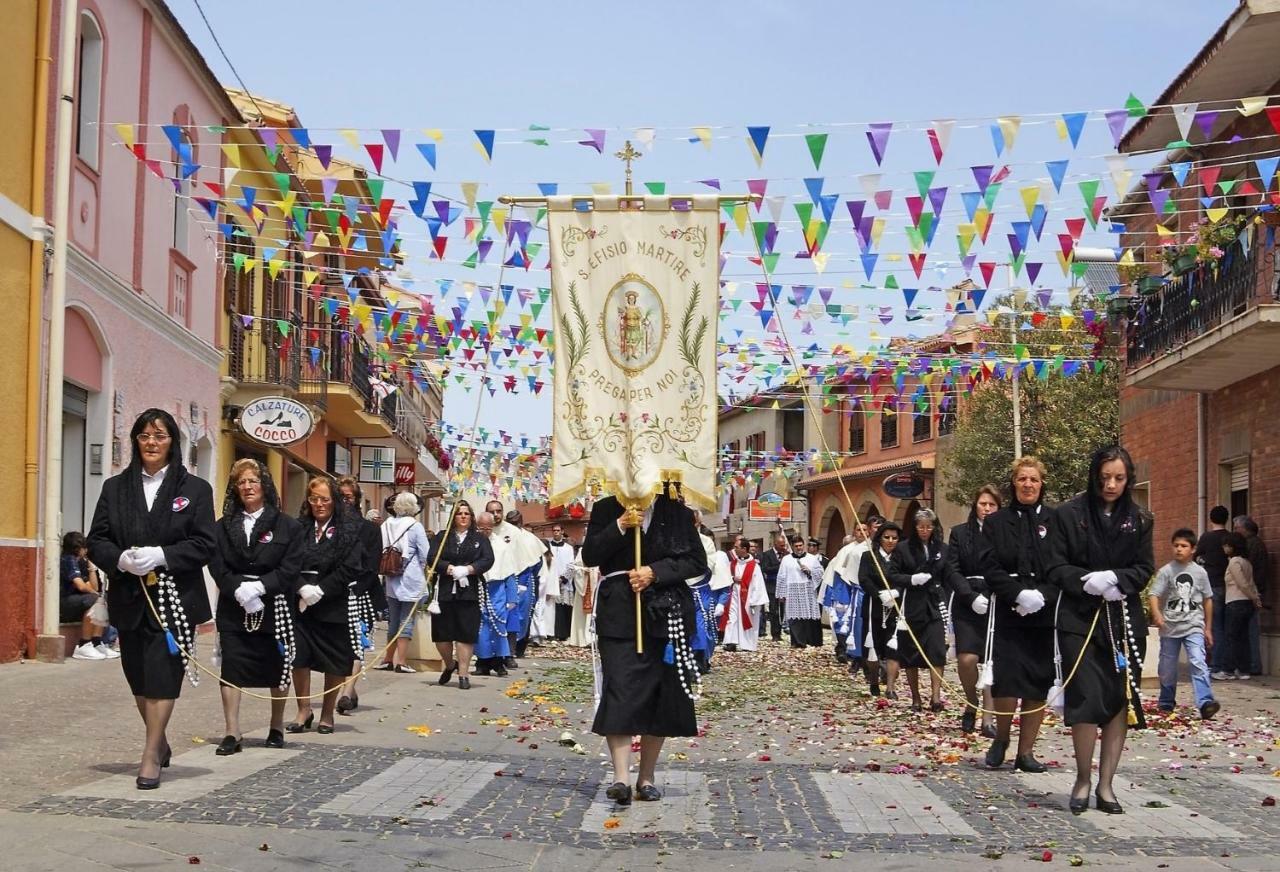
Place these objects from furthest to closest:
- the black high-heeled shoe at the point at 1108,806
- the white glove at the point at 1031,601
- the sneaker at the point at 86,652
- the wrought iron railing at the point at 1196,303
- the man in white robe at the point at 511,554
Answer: the wrought iron railing at the point at 1196,303
the man in white robe at the point at 511,554
the sneaker at the point at 86,652
the white glove at the point at 1031,601
the black high-heeled shoe at the point at 1108,806

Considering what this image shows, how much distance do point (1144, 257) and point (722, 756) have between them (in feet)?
55.8

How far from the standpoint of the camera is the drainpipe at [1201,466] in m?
21.0

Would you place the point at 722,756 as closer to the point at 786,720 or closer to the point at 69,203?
the point at 786,720

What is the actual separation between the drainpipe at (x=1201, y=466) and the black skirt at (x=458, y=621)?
11.3 metres

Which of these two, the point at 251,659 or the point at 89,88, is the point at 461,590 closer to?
the point at 251,659

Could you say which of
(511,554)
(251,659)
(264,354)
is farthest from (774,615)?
(251,659)

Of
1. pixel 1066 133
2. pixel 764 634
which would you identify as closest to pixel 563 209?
pixel 1066 133

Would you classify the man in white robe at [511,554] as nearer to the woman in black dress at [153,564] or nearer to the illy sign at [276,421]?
the illy sign at [276,421]

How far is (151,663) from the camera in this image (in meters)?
7.83

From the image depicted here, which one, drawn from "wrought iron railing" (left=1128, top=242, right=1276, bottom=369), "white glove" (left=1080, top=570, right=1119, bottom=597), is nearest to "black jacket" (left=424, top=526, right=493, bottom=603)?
"white glove" (left=1080, top=570, right=1119, bottom=597)

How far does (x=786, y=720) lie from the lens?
12570 millimetres

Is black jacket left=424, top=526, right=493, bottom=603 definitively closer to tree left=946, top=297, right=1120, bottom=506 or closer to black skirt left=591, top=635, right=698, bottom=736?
black skirt left=591, top=635, right=698, bottom=736

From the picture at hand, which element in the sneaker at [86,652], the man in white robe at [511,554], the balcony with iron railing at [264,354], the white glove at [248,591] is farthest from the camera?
the balcony with iron railing at [264,354]

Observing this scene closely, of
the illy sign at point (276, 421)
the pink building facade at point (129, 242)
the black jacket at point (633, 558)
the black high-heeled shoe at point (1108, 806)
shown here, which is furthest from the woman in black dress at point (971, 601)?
the illy sign at point (276, 421)
